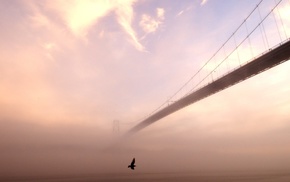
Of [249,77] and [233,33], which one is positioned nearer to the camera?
[249,77]

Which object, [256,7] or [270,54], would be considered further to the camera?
[256,7]

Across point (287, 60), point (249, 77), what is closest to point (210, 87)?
point (249, 77)

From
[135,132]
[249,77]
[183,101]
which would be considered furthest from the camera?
[135,132]

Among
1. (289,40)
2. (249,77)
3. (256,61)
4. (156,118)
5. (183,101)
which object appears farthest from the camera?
(156,118)

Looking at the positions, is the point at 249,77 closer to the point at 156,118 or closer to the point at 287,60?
the point at 287,60

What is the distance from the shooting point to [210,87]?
1490 inches

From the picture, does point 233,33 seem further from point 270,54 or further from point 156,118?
point 156,118

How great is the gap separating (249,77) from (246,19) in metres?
13.4

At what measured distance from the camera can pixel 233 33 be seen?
42375 mm

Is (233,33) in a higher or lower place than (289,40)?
higher

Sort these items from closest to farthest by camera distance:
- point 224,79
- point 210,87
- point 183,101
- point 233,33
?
1. point 224,79
2. point 210,87
3. point 233,33
4. point 183,101

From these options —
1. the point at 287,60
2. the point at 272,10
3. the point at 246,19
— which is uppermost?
the point at 246,19

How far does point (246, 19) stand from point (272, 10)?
677cm

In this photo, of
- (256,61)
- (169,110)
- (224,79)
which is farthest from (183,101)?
(256,61)
